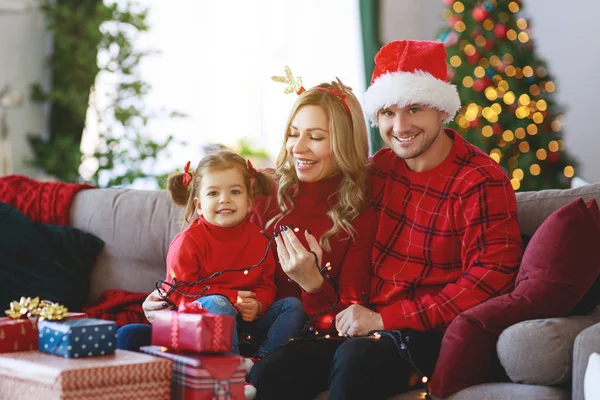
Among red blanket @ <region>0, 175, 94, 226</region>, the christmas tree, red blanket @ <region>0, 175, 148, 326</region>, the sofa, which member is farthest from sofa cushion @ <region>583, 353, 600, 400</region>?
the christmas tree

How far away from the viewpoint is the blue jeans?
2.29 meters

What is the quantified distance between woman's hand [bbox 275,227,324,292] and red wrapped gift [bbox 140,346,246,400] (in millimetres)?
566

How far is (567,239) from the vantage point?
208 centimetres

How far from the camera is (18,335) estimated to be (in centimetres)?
190

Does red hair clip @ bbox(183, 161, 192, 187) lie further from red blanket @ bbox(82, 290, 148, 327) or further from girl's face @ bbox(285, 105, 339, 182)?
red blanket @ bbox(82, 290, 148, 327)

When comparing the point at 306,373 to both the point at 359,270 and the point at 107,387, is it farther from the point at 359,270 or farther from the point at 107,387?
the point at 107,387

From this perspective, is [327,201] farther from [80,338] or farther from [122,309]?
[80,338]

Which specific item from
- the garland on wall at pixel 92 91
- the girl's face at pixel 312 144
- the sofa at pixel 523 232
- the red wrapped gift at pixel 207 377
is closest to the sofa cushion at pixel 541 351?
the sofa at pixel 523 232

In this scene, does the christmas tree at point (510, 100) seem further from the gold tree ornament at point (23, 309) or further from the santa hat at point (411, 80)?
the gold tree ornament at point (23, 309)

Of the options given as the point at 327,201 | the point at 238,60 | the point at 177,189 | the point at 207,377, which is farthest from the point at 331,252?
the point at 238,60

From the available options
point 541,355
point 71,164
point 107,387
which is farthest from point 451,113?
point 71,164

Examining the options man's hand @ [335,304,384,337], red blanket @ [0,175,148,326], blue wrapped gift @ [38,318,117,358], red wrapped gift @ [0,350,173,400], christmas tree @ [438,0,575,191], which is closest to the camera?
red wrapped gift @ [0,350,173,400]

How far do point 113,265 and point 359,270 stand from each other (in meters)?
1.10

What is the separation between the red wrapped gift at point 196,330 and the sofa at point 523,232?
1.92 ft
